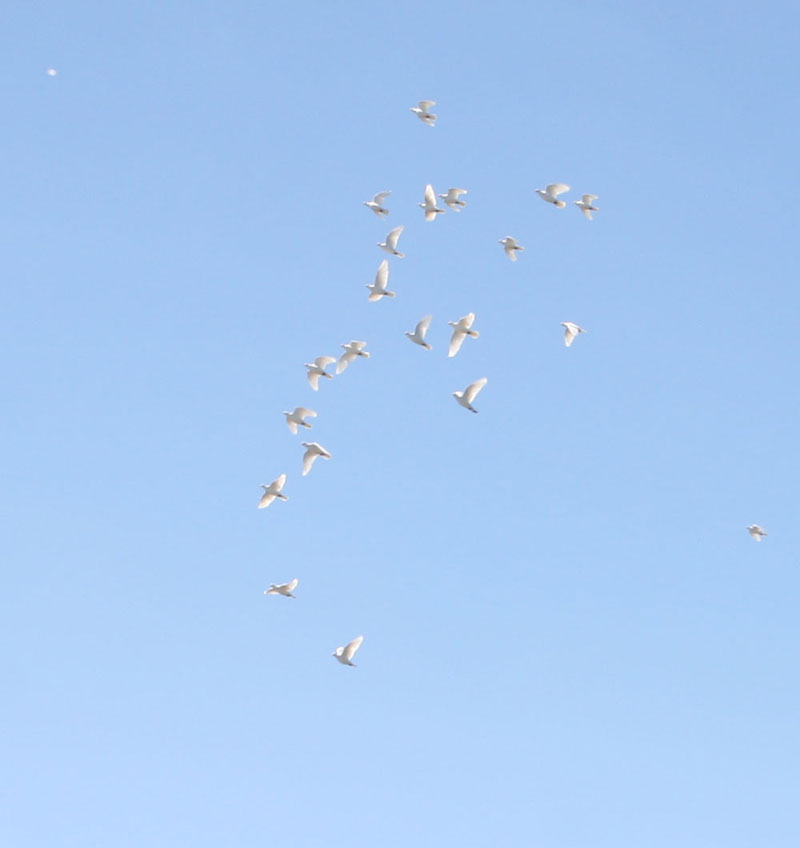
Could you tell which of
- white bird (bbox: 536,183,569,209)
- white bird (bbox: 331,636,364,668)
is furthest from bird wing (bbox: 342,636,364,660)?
white bird (bbox: 536,183,569,209)

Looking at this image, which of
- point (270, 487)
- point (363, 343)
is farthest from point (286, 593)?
point (363, 343)

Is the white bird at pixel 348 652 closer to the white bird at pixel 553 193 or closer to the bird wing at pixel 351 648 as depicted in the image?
the bird wing at pixel 351 648

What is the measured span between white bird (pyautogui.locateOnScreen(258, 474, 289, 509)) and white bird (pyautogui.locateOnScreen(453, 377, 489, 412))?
34.0ft

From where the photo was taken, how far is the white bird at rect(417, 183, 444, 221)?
102 meters

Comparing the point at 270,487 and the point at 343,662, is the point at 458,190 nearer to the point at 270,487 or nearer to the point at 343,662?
the point at 270,487

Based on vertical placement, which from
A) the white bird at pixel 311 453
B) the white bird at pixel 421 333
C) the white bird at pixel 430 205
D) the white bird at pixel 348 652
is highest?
the white bird at pixel 430 205

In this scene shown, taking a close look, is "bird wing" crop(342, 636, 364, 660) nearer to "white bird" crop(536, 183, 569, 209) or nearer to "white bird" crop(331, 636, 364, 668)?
"white bird" crop(331, 636, 364, 668)

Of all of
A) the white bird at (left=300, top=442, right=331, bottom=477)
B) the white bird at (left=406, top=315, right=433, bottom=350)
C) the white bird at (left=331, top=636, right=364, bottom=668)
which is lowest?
the white bird at (left=331, top=636, right=364, bottom=668)

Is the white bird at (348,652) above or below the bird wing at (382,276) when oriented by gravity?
below

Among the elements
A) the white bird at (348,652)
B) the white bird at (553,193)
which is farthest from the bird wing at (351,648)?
the white bird at (553,193)

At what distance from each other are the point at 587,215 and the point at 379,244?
1114 centimetres

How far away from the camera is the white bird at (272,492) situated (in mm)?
103438

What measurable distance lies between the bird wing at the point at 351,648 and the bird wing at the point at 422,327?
15.5 metres

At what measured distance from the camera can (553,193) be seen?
103 meters
